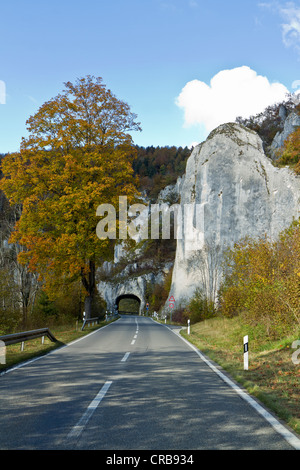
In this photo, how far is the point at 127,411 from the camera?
543 cm

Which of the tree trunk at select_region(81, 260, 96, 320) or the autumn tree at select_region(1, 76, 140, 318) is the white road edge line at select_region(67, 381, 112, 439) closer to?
the autumn tree at select_region(1, 76, 140, 318)

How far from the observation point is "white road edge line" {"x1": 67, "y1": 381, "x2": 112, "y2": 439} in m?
4.44

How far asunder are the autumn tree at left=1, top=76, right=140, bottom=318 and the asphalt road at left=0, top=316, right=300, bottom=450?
40.7ft

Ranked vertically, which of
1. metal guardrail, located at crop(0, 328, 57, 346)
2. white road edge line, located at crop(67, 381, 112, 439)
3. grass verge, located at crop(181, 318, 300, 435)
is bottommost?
grass verge, located at crop(181, 318, 300, 435)

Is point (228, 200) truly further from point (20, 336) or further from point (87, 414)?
point (87, 414)

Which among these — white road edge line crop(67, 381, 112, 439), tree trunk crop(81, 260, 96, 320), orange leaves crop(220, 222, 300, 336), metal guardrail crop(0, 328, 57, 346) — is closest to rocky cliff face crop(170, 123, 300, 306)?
tree trunk crop(81, 260, 96, 320)

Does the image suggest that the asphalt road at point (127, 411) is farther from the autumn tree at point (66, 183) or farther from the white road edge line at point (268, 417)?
the autumn tree at point (66, 183)

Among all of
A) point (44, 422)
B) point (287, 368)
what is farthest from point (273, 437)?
point (287, 368)

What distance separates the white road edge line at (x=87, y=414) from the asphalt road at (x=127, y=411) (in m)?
0.01

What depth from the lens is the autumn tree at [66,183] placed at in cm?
2116

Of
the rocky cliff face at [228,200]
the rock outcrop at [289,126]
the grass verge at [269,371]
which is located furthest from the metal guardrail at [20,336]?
the rock outcrop at [289,126]

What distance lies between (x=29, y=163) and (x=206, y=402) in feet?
64.5

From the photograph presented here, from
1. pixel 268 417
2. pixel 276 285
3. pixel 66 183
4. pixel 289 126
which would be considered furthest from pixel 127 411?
pixel 289 126

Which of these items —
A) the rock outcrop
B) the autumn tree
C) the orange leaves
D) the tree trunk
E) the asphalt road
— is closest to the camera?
the asphalt road
